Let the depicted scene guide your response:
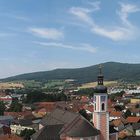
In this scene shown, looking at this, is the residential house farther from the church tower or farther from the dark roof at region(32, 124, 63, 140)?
the dark roof at region(32, 124, 63, 140)

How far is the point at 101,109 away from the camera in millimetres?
39000

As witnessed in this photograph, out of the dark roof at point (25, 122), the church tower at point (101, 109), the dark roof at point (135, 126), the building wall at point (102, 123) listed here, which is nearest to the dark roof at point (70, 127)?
the building wall at point (102, 123)

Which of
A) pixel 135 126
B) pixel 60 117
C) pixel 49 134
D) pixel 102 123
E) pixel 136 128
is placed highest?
pixel 60 117

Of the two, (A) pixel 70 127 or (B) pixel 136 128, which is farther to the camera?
(B) pixel 136 128

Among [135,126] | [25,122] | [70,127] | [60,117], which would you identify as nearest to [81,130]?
[70,127]

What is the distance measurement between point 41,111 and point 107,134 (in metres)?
54.7

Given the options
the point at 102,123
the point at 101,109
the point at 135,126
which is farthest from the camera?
the point at 135,126

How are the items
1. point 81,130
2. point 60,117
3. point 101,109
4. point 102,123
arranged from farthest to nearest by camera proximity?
1. point 60,117
2. point 102,123
3. point 101,109
4. point 81,130

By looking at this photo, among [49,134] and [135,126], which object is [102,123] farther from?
[135,126]

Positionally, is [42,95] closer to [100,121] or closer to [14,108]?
[14,108]

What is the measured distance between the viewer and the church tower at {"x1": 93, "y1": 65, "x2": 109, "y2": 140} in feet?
127

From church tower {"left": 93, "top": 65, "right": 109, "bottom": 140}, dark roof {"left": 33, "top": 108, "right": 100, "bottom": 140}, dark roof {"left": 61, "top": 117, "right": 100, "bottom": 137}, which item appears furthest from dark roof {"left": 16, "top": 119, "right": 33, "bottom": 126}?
church tower {"left": 93, "top": 65, "right": 109, "bottom": 140}

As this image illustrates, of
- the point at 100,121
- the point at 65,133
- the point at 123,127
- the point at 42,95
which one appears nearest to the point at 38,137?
the point at 65,133

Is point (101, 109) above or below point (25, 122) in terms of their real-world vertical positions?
above
